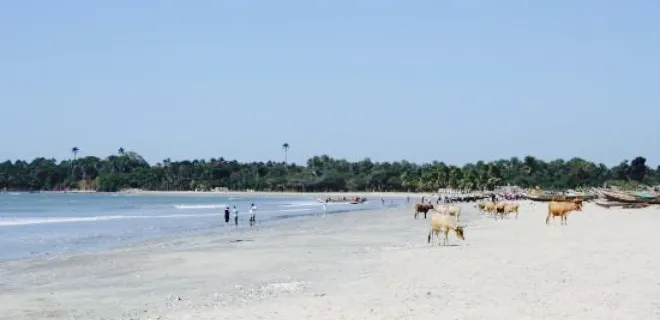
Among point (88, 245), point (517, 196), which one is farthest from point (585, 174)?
point (88, 245)

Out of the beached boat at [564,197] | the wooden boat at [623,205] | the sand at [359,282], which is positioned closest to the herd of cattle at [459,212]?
the sand at [359,282]

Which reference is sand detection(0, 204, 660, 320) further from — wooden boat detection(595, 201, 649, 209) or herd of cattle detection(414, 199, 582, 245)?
wooden boat detection(595, 201, 649, 209)

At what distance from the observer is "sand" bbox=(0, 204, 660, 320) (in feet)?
39.9

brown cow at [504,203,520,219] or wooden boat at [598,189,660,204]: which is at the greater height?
wooden boat at [598,189,660,204]

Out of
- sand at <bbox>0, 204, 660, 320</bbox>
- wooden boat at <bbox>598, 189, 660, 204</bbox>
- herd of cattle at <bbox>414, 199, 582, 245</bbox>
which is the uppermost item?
wooden boat at <bbox>598, 189, 660, 204</bbox>

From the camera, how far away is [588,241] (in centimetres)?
2411

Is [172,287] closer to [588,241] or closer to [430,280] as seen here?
[430,280]

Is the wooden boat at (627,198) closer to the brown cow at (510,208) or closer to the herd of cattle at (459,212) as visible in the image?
the herd of cattle at (459,212)

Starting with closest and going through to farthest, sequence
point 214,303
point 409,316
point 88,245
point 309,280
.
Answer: point 409,316 < point 214,303 < point 309,280 < point 88,245

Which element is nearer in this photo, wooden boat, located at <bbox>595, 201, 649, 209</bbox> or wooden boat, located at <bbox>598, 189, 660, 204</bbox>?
wooden boat, located at <bbox>595, 201, 649, 209</bbox>

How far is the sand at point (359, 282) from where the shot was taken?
12148 millimetres

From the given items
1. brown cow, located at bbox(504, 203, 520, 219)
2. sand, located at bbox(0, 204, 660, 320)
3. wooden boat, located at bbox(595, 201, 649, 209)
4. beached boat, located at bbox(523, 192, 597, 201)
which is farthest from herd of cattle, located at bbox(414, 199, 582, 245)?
beached boat, located at bbox(523, 192, 597, 201)

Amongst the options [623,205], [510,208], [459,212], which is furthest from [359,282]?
[623,205]

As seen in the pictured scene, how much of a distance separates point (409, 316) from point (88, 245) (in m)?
24.0
